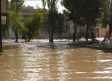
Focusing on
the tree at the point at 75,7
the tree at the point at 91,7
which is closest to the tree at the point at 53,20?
the tree at the point at 75,7

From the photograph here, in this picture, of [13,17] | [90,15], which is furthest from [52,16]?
[13,17]

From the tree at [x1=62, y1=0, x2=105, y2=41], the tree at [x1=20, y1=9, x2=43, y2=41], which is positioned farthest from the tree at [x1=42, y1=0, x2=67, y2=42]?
the tree at [x1=20, y1=9, x2=43, y2=41]

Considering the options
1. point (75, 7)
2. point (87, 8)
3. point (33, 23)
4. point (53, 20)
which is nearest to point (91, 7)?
point (87, 8)

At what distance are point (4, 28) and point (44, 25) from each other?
10.3m

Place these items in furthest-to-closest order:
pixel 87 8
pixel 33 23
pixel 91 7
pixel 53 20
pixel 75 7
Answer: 1. pixel 33 23
2. pixel 75 7
3. pixel 53 20
4. pixel 87 8
5. pixel 91 7

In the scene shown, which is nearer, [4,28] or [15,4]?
[4,28]

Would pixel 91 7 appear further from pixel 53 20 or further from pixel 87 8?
pixel 53 20

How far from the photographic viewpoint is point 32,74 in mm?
5684

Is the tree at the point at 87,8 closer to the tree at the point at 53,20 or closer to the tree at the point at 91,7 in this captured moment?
the tree at the point at 91,7

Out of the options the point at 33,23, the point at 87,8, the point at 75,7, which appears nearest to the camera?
the point at 87,8

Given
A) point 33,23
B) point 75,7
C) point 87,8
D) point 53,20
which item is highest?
point 75,7

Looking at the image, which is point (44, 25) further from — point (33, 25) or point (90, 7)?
point (90, 7)

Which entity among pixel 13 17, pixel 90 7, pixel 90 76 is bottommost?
pixel 90 76

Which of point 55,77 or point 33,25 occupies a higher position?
point 33,25
